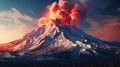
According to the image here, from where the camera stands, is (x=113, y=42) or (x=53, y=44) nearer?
(x=113, y=42)

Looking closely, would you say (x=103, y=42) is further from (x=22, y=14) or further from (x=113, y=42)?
(x=22, y=14)

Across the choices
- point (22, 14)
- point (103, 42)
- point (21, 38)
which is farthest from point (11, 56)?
point (103, 42)

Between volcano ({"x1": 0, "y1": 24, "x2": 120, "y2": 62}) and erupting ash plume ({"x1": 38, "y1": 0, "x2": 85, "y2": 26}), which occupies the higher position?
erupting ash plume ({"x1": 38, "y1": 0, "x2": 85, "y2": 26})

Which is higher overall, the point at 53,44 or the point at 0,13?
the point at 0,13

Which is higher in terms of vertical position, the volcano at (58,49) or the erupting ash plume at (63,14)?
the erupting ash plume at (63,14)
